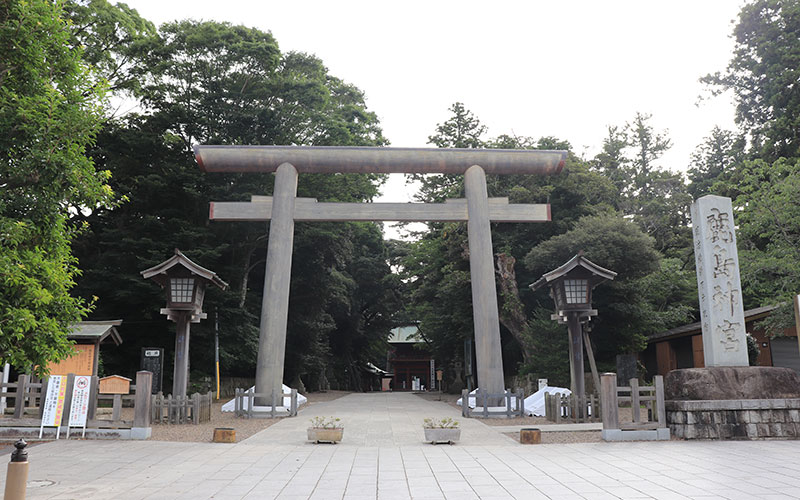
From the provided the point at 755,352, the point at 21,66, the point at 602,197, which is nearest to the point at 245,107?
the point at 602,197

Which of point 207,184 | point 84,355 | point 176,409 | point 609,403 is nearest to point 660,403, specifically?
point 609,403

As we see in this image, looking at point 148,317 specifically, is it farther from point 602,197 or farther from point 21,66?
point 602,197

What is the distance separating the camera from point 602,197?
2623 cm

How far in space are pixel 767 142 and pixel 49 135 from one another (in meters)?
28.0

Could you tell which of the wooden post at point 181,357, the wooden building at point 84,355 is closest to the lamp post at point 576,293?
the wooden post at point 181,357

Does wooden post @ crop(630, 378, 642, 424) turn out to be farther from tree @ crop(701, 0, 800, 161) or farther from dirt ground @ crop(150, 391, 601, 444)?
tree @ crop(701, 0, 800, 161)

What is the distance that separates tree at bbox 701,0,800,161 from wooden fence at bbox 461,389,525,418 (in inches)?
698

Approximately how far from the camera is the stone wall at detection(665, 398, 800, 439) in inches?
388

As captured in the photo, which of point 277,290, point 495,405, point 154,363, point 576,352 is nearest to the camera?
Answer: point 576,352

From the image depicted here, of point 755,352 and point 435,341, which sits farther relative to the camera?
point 435,341

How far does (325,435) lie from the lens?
9.93 meters

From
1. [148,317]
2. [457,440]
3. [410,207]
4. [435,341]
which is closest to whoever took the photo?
[457,440]

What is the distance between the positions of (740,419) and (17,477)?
10748mm

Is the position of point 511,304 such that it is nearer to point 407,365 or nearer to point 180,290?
point 180,290
